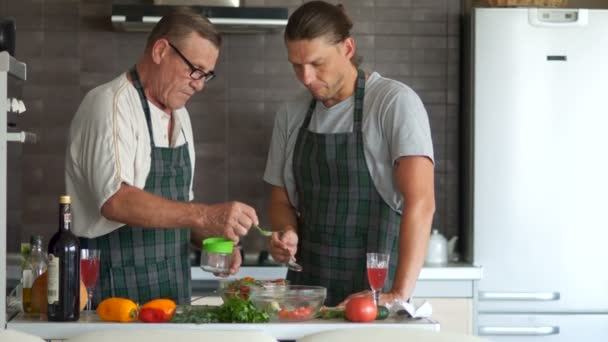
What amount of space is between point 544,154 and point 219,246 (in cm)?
229

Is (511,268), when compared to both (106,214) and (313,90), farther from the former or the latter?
(106,214)

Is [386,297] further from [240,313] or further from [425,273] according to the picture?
[425,273]

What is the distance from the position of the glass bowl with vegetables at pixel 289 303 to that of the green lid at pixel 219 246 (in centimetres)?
16

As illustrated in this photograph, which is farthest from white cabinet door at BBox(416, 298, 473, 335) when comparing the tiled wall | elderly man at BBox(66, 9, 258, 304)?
elderly man at BBox(66, 9, 258, 304)

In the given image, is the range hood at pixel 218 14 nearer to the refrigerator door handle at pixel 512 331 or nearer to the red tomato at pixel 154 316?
the refrigerator door handle at pixel 512 331

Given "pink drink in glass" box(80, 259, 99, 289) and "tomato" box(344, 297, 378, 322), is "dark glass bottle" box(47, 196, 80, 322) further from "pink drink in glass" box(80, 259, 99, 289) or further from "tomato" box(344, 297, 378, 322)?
"tomato" box(344, 297, 378, 322)

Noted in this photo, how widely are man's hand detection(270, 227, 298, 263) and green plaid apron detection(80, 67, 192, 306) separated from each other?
0.31m

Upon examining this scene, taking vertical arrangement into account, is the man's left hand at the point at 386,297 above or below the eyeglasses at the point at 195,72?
below

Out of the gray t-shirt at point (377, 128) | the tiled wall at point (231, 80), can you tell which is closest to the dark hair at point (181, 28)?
the gray t-shirt at point (377, 128)

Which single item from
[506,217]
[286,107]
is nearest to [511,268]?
[506,217]

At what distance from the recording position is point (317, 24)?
2.76 meters

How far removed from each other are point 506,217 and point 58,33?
2.11 meters

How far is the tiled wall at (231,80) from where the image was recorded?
4641 millimetres

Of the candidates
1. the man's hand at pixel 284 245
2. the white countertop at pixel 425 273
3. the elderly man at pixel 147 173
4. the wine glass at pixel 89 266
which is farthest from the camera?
the white countertop at pixel 425 273
